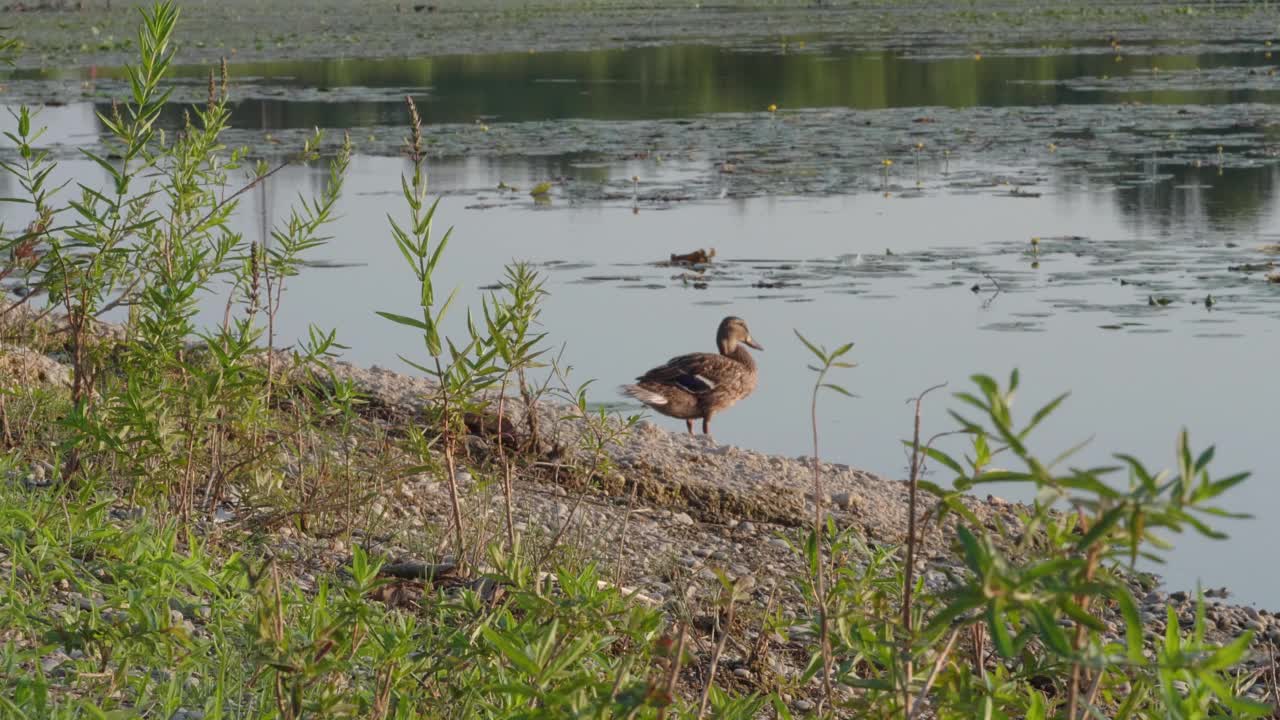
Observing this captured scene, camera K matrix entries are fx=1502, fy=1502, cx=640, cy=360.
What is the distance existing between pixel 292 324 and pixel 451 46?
25827 mm

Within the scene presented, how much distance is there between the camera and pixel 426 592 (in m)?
3.52

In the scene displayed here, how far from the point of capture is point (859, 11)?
165 ft

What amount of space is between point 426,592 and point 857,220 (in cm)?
986

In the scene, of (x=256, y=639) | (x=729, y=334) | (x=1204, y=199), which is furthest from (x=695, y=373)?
(x=1204, y=199)

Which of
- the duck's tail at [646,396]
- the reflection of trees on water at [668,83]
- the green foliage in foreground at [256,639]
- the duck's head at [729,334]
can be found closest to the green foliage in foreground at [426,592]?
the green foliage in foreground at [256,639]

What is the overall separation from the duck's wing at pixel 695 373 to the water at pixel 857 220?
372mm

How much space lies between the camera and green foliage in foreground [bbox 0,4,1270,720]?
1719 millimetres

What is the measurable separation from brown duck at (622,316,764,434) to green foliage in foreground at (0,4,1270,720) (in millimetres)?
2661

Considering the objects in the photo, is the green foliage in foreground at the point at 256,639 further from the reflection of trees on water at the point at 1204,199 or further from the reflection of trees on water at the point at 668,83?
the reflection of trees on water at the point at 668,83

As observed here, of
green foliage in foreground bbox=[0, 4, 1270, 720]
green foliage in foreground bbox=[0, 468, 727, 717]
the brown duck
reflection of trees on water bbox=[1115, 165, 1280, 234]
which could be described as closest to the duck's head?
the brown duck

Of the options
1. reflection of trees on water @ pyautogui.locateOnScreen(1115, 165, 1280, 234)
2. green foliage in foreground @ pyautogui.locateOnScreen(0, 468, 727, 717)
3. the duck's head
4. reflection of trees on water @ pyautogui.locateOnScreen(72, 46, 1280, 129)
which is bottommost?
the duck's head

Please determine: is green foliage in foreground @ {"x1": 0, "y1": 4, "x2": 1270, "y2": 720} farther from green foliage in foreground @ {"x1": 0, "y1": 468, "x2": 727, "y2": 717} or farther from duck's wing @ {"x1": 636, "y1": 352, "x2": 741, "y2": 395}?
duck's wing @ {"x1": 636, "y1": 352, "x2": 741, "y2": 395}

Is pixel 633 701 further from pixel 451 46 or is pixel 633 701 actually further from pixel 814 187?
Result: pixel 451 46

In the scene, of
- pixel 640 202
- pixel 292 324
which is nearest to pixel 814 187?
pixel 640 202
